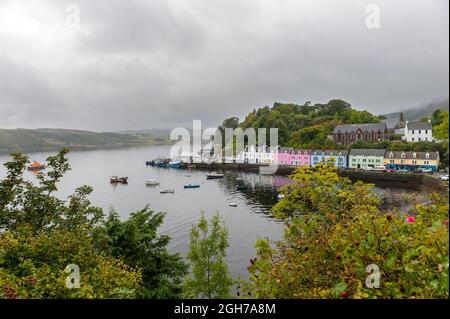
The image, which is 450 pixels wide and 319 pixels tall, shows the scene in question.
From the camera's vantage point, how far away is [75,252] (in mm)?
11555

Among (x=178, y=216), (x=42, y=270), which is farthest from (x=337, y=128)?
(x=42, y=270)

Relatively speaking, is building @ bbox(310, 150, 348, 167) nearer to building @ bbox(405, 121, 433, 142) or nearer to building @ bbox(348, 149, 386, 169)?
building @ bbox(348, 149, 386, 169)

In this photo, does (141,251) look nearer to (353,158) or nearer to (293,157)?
(353,158)

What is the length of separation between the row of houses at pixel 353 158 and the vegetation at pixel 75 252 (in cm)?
4126

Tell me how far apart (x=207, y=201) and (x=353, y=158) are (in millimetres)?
36813

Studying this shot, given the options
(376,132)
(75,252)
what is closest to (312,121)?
(376,132)

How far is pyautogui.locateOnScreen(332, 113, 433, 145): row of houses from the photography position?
71375 mm

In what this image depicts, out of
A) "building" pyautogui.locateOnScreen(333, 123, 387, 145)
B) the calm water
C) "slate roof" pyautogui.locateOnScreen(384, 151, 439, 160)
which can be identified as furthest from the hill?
the calm water

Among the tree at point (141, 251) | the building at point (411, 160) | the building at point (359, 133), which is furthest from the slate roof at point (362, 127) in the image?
the tree at point (141, 251)

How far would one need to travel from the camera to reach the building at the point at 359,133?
78.3 metres

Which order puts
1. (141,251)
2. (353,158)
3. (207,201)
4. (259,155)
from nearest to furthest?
(141,251), (207,201), (353,158), (259,155)
